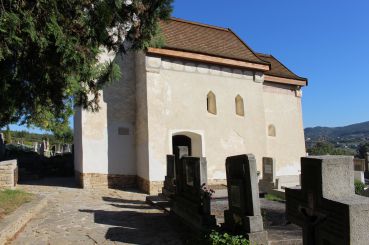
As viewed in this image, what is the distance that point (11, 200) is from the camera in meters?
10.3

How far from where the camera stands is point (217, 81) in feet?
54.7

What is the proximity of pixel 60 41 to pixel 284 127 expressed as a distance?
15.6m

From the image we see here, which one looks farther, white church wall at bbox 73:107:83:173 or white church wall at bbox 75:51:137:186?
white church wall at bbox 73:107:83:173

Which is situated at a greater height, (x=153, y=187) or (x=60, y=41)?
(x=60, y=41)

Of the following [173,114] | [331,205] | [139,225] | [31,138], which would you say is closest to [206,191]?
[139,225]

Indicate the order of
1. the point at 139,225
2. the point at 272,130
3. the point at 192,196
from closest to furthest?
the point at 192,196 < the point at 139,225 < the point at 272,130

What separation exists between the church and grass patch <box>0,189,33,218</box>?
4095 millimetres

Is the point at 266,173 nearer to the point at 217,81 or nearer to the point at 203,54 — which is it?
the point at 217,81

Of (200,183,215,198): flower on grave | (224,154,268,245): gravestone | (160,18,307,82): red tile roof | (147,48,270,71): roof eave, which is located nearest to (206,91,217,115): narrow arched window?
(147,48,270,71): roof eave

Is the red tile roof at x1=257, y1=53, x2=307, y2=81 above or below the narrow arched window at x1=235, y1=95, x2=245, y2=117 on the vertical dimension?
above

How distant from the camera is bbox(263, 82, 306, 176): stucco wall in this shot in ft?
63.9

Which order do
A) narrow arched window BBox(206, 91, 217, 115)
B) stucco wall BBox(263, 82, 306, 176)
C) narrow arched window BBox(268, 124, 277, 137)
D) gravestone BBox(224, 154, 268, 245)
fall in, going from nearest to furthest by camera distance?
gravestone BBox(224, 154, 268, 245)
narrow arched window BBox(206, 91, 217, 115)
stucco wall BBox(263, 82, 306, 176)
narrow arched window BBox(268, 124, 277, 137)

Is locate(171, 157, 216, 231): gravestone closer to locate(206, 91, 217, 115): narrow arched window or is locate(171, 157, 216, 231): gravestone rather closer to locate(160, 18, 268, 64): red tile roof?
locate(206, 91, 217, 115): narrow arched window

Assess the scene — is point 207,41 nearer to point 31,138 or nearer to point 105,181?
point 105,181
